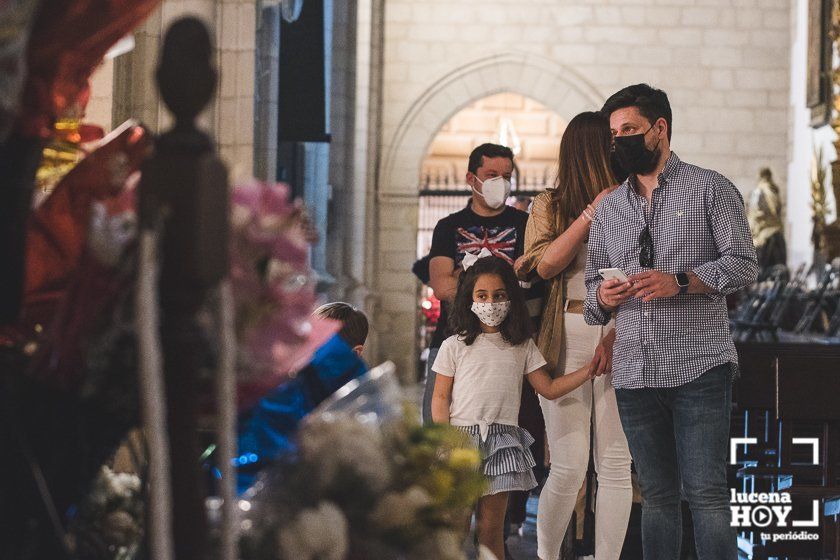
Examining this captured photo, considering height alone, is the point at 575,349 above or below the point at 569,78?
below

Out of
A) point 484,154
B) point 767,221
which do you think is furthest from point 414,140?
point 484,154

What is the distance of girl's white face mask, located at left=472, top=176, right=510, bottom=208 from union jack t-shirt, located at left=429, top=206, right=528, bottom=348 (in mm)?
89

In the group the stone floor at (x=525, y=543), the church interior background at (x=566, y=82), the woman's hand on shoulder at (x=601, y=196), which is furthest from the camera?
the church interior background at (x=566, y=82)

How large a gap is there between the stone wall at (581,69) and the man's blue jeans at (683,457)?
14931mm

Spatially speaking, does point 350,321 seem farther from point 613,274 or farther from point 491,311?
point 613,274

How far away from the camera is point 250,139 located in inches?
251

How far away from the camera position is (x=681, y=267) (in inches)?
149

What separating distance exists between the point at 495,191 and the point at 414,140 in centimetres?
1392

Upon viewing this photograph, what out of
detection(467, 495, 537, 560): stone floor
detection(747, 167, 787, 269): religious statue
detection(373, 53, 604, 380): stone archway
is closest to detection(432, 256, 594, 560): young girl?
detection(467, 495, 537, 560): stone floor

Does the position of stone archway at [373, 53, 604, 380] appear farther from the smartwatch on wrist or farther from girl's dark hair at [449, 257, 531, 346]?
the smartwatch on wrist

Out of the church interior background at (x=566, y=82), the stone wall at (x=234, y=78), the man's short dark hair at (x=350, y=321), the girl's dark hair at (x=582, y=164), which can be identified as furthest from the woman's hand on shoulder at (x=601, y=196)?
the church interior background at (x=566, y=82)

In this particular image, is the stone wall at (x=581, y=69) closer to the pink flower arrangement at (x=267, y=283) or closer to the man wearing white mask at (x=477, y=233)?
the man wearing white mask at (x=477, y=233)

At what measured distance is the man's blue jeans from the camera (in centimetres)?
364

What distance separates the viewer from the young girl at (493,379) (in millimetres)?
4270
